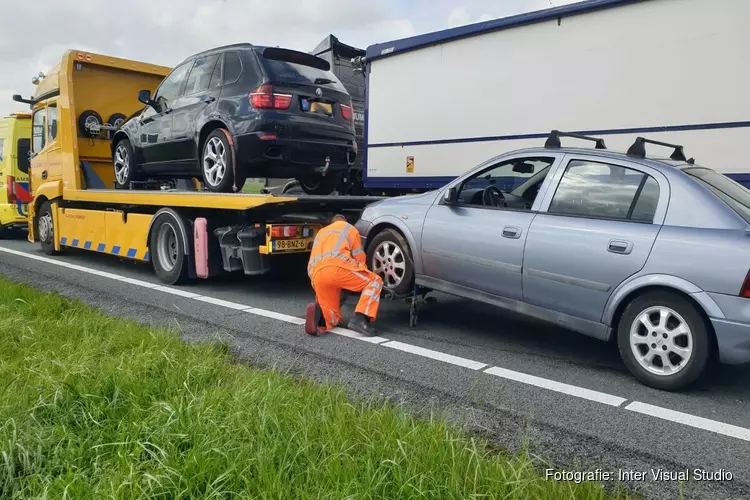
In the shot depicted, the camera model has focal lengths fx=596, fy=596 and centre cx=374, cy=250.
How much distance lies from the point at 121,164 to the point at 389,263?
16.7ft

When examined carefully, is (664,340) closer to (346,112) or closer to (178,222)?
(346,112)

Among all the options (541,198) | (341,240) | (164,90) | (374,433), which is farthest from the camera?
(164,90)

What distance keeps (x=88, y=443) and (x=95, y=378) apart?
75cm

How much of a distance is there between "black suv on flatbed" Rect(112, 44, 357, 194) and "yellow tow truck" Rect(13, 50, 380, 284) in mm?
457

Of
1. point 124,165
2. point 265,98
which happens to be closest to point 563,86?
point 265,98

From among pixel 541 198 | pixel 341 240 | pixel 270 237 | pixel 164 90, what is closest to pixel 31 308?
pixel 270 237

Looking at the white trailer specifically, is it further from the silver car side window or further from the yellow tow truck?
the silver car side window

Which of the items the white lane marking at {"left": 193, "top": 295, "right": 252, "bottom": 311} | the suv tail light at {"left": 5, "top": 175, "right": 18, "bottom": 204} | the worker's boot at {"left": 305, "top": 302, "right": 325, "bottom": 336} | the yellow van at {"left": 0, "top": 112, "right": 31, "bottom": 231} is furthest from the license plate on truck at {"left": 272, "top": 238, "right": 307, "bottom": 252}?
the suv tail light at {"left": 5, "top": 175, "right": 18, "bottom": 204}

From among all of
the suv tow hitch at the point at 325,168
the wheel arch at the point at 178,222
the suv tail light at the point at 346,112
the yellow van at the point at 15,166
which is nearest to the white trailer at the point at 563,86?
the suv tail light at the point at 346,112

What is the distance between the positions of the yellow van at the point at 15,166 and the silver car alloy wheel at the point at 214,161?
21.9 ft

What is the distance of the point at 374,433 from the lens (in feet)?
9.15

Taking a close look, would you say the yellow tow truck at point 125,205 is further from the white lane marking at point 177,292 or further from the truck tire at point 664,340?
the truck tire at point 664,340

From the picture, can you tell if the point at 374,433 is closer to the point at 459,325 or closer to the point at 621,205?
the point at 621,205

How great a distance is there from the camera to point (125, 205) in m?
8.21
